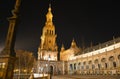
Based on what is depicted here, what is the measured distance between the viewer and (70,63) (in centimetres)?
8556

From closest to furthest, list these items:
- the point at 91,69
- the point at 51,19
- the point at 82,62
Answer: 1. the point at 91,69
2. the point at 82,62
3. the point at 51,19

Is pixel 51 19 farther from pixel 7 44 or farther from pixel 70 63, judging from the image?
pixel 7 44

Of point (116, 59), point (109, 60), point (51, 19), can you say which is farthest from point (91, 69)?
point (51, 19)

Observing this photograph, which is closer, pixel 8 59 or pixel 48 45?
pixel 8 59

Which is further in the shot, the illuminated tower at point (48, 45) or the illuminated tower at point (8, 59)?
the illuminated tower at point (48, 45)

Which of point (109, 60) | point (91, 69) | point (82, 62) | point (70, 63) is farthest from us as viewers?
point (70, 63)

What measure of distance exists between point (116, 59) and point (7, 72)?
46.9 m

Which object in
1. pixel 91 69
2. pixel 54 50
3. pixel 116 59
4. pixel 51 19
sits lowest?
pixel 91 69

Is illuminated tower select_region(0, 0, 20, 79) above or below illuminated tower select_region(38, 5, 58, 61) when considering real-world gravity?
below

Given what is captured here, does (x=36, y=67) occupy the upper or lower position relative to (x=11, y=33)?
lower

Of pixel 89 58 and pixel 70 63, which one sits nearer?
pixel 89 58

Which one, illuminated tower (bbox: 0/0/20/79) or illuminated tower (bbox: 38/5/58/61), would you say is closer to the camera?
illuminated tower (bbox: 0/0/20/79)

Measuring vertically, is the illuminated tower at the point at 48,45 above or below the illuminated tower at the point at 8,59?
above

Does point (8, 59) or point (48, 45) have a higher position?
point (48, 45)
